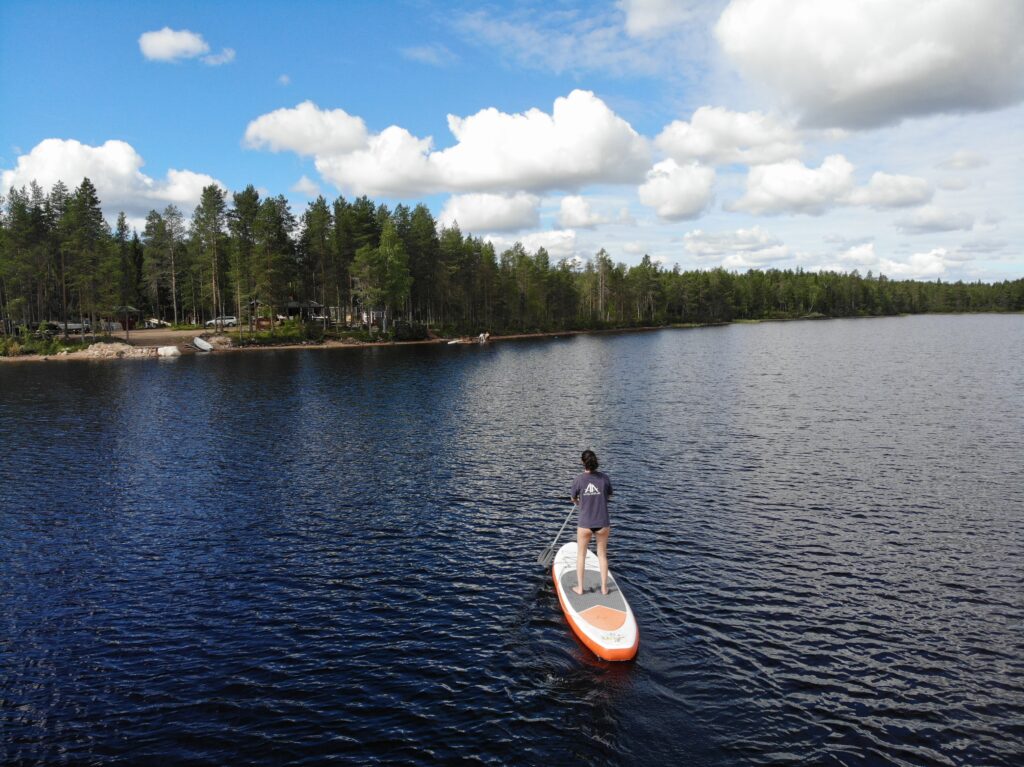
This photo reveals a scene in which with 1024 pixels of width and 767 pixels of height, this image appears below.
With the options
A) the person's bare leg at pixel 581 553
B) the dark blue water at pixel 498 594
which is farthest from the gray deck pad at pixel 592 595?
the dark blue water at pixel 498 594

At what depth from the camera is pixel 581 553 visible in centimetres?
1775

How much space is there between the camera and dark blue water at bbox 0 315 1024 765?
13164 millimetres

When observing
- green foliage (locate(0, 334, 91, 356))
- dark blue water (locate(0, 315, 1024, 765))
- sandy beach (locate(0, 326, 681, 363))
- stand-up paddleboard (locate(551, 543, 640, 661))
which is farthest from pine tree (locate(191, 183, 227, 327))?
stand-up paddleboard (locate(551, 543, 640, 661))

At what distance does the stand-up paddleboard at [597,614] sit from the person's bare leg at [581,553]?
0.21 metres

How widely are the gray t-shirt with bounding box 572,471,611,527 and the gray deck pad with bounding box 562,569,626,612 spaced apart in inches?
92.4

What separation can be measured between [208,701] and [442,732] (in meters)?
5.96

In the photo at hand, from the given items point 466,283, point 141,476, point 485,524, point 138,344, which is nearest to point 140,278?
point 138,344

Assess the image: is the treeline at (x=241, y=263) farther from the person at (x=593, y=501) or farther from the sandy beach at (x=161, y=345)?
the person at (x=593, y=501)

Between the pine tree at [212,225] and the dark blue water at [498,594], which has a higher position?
the pine tree at [212,225]

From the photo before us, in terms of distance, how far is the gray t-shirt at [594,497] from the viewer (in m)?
17.0

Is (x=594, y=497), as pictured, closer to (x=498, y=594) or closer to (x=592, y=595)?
(x=592, y=595)

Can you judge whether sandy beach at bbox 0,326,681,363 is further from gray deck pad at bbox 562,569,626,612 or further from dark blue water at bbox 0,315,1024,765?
gray deck pad at bbox 562,569,626,612

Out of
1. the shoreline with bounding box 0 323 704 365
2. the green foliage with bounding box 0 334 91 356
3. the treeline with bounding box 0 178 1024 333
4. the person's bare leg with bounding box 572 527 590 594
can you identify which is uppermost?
the treeline with bounding box 0 178 1024 333

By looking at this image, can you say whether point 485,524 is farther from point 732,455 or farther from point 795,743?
point 732,455
